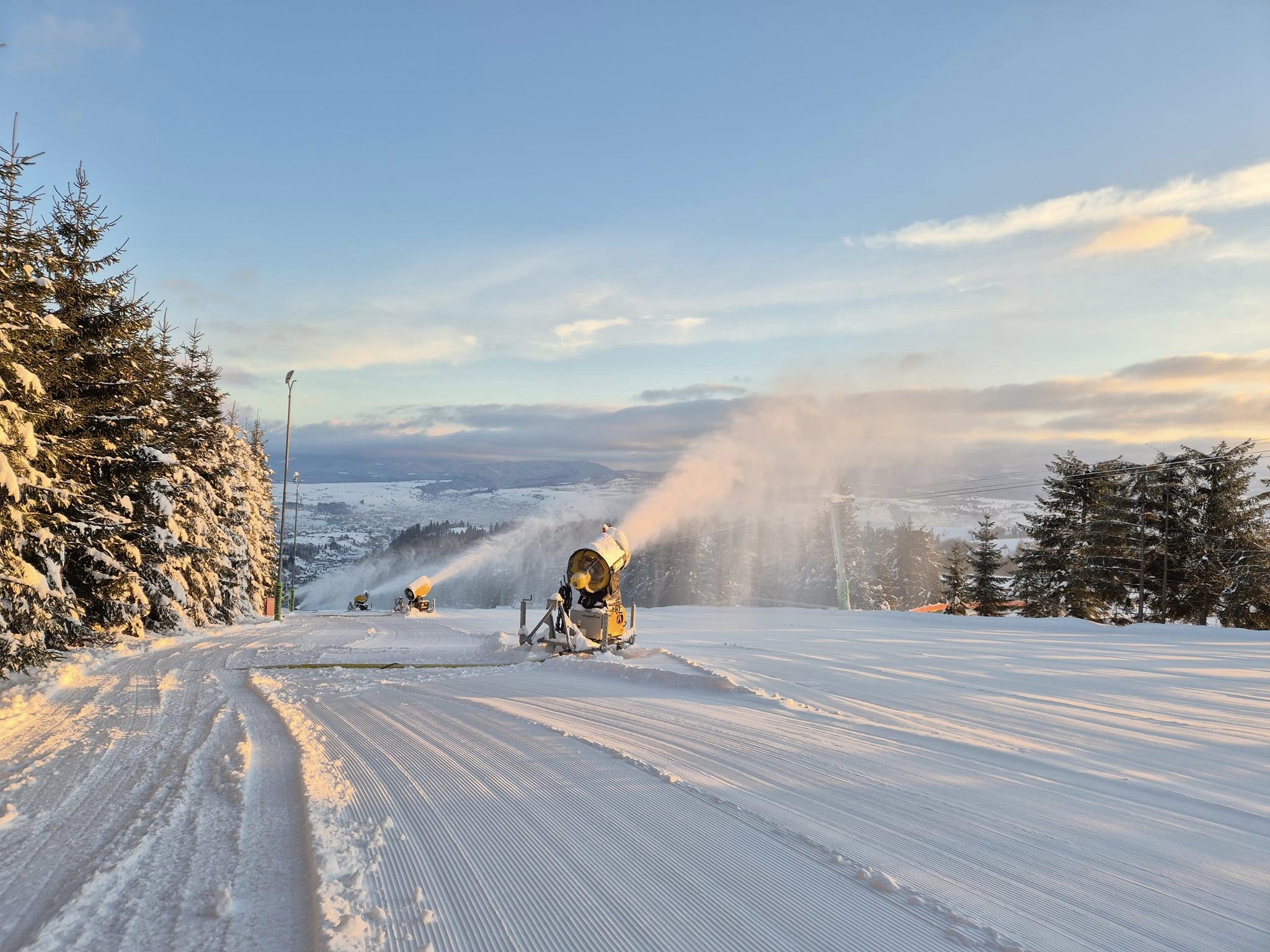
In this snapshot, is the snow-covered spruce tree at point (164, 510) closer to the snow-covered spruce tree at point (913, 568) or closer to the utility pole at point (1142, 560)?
the utility pole at point (1142, 560)

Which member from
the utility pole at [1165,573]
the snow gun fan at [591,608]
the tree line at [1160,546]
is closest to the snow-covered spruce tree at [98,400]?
the snow gun fan at [591,608]

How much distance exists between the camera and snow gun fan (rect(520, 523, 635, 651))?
15453mm

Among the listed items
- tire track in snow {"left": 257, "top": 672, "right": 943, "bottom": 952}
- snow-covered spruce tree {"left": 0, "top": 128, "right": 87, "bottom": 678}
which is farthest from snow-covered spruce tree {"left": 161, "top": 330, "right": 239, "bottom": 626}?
tire track in snow {"left": 257, "top": 672, "right": 943, "bottom": 952}

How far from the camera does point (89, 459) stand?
48.2 feet

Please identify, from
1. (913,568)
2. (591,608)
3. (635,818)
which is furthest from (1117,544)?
(635,818)

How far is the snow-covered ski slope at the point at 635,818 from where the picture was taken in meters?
3.18

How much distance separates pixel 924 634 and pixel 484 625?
15225 millimetres

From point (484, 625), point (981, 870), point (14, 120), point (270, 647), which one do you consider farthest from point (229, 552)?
point (981, 870)

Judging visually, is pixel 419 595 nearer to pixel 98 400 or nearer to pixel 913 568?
pixel 98 400

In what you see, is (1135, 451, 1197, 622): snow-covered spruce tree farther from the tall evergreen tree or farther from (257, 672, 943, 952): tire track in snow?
(257, 672, 943, 952): tire track in snow

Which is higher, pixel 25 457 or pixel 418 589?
pixel 25 457

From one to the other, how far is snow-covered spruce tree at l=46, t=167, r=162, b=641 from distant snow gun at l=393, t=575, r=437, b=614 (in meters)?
22.6

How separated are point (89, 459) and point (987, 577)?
40.8 meters

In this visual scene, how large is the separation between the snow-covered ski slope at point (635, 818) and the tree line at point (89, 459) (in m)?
2.16
